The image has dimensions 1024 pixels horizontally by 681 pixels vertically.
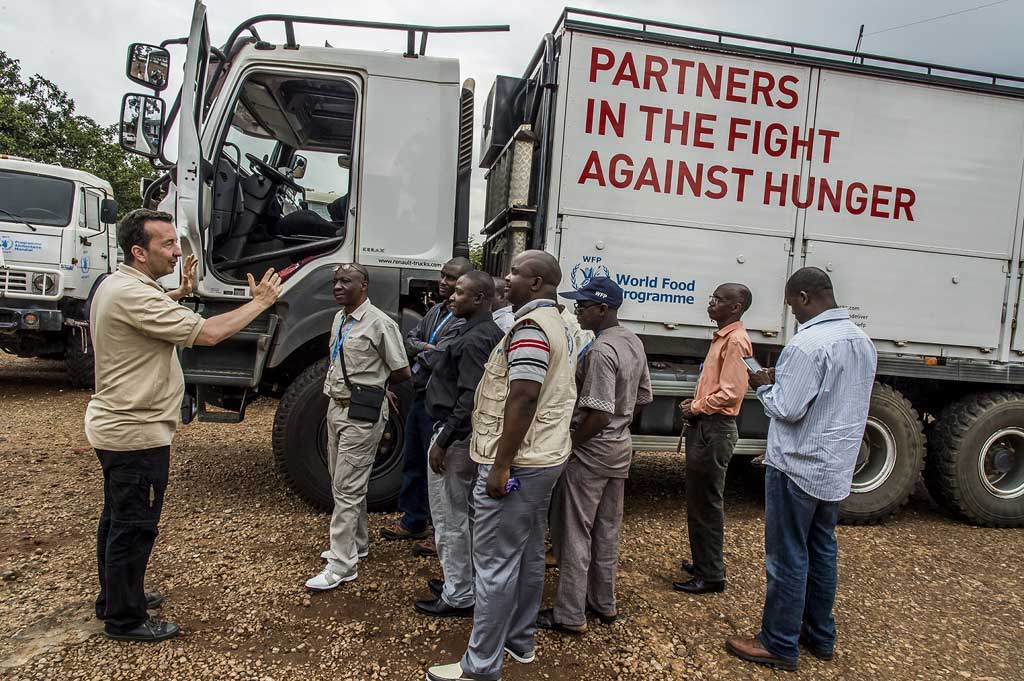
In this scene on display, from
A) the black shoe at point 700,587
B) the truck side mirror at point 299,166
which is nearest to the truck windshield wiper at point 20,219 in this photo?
the truck side mirror at point 299,166

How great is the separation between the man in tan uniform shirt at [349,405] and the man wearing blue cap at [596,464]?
97 centimetres

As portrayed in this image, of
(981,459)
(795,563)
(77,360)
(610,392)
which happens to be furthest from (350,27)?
(77,360)

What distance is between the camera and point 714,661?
2867 millimetres

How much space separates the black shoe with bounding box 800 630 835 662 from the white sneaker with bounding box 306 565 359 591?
7.19 feet

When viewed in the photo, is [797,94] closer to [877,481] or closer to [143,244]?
[877,481]

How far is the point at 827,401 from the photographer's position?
267 centimetres

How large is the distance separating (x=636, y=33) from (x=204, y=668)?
4092 millimetres

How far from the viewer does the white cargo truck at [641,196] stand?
411 cm

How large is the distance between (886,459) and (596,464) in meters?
2.93

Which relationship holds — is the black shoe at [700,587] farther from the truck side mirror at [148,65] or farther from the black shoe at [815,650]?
the truck side mirror at [148,65]

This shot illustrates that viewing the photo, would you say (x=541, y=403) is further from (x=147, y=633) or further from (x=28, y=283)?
(x=28, y=283)

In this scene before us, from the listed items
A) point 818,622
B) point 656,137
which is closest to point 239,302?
point 656,137

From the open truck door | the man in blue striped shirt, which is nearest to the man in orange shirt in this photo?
the man in blue striped shirt

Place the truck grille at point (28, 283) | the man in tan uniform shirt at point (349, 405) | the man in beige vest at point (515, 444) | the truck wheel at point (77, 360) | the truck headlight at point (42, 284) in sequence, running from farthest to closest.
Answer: the truck wheel at point (77, 360)
the truck headlight at point (42, 284)
the truck grille at point (28, 283)
the man in tan uniform shirt at point (349, 405)
the man in beige vest at point (515, 444)
